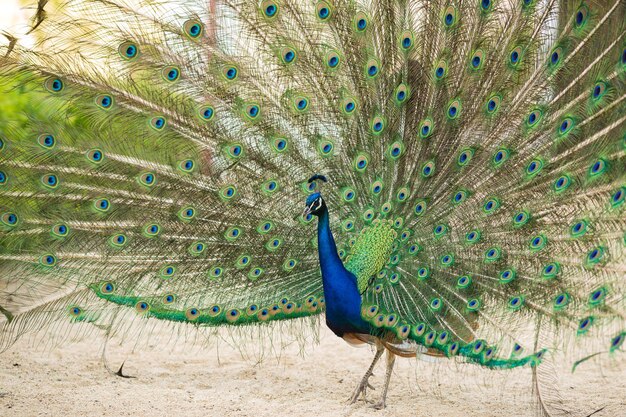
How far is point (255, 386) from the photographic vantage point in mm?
4637

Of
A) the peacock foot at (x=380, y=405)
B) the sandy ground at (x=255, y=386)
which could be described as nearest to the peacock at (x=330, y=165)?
the peacock foot at (x=380, y=405)

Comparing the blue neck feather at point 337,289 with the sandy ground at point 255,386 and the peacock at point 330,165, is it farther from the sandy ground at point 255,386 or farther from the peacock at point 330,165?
the sandy ground at point 255,386

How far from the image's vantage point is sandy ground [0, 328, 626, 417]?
4.18 m

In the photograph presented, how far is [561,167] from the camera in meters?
3.51

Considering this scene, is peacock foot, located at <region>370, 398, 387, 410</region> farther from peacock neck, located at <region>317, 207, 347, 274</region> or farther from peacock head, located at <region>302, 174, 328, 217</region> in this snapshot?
peacock head, located at <region>302, 174, 328, 217</region>

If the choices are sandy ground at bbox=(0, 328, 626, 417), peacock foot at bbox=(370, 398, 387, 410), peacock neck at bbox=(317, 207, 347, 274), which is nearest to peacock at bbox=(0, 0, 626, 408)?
peacock neck at bbox=(317, 207, 347, 274)

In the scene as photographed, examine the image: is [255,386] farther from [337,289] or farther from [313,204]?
[313,204]

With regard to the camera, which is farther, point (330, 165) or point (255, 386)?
point (255, 386)

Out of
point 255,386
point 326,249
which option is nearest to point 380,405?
point 255,386

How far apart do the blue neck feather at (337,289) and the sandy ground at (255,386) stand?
65 cm

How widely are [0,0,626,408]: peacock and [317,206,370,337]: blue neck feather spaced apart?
0.5 inches

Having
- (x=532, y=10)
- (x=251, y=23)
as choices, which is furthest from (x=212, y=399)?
(x=532, y=10)

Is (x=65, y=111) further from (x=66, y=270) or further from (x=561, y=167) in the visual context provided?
(x=561, y=167)

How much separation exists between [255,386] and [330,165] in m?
1.67
